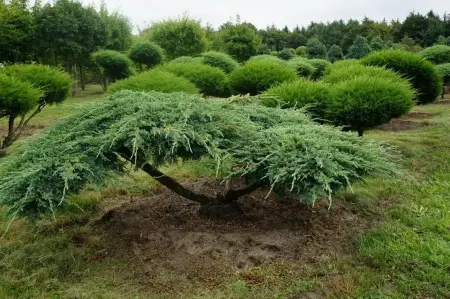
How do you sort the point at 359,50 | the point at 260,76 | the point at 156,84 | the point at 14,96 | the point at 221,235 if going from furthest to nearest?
the point at 359,50 → the point at 260,76 → the point at 14,96 → the point at 156,84 → the point at 221,235

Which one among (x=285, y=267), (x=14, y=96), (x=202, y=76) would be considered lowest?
(x=285, y=267)

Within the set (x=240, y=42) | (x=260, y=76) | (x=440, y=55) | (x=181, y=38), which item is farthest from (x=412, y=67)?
(x=181, y=38)

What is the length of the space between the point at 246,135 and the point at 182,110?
66cm

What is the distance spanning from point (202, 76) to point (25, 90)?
350cm

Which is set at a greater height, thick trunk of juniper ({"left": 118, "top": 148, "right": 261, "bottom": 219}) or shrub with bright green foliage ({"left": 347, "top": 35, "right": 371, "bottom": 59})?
shrub with bright green foliage ({"left": 347, "top": 35, "right": 371, "bottom": 59})

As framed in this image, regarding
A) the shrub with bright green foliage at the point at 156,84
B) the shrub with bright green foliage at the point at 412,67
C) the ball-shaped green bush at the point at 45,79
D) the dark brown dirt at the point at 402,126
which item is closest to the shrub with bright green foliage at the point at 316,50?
the dark brown dirt at the point at 402,126

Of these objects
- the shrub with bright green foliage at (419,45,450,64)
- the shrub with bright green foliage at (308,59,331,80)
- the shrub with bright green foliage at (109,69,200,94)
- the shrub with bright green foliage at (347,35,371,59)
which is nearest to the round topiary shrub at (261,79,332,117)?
the shrub with bright green foliage at (109,69,200,94)

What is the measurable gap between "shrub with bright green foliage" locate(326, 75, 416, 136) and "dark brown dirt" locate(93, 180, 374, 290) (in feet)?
6.05

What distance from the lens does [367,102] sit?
603cm

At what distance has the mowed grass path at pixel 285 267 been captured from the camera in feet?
10.3

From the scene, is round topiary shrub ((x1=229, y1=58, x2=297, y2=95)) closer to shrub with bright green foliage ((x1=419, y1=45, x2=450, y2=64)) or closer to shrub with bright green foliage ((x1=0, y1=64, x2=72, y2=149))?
shrub with bright green foliage ((x1=0, y1=64, x2=72, y2=149))

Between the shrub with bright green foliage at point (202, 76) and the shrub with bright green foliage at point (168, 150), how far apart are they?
4552 millimetres

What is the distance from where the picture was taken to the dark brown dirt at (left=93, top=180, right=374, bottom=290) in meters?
3.51

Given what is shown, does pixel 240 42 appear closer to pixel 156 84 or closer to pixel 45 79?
pixel 45 79
